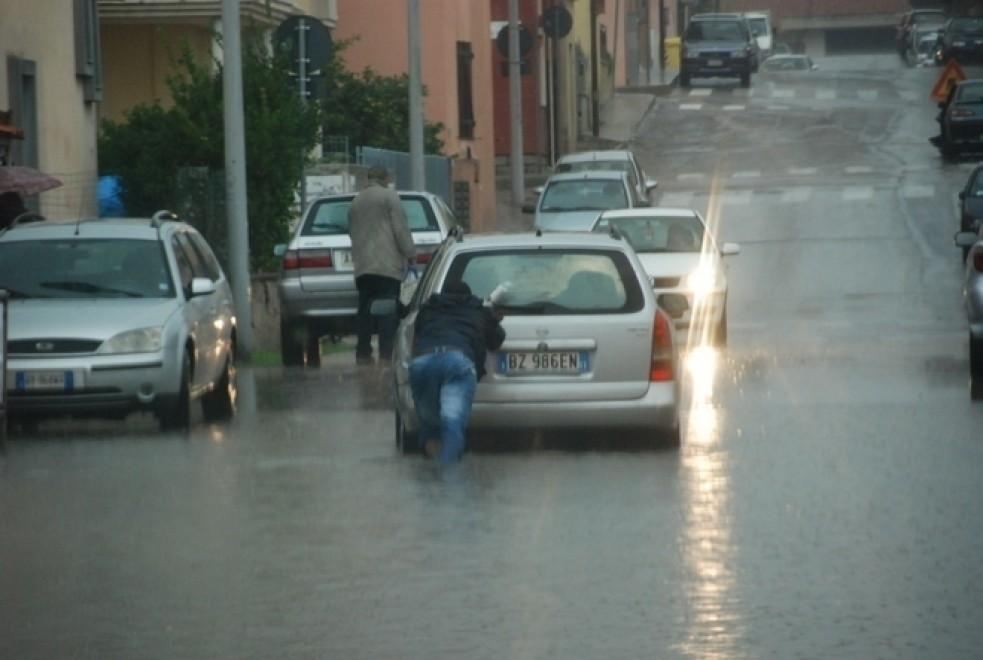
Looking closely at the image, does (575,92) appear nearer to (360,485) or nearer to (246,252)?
(246,252)

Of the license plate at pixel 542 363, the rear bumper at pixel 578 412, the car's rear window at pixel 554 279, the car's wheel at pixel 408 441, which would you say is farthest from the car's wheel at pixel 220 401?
the license plate at pixel 542 363

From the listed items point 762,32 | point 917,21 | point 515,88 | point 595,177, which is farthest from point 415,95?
point 762,32

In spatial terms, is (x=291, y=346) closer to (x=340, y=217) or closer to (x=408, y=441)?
(x=340, y=217)

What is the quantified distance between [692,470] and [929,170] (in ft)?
126

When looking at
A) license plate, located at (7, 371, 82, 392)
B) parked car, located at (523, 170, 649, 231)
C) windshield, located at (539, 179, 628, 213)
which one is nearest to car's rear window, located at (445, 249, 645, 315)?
license plate, located at (7, 371, 82, 392)

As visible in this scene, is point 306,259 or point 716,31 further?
point 716,31

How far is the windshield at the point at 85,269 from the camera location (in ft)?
56.7

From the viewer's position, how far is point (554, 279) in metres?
15.5

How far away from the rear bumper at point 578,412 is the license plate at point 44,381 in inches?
111

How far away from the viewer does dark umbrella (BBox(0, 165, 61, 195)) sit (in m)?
21.4

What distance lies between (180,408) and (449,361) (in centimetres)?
294

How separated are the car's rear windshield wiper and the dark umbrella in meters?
4.17

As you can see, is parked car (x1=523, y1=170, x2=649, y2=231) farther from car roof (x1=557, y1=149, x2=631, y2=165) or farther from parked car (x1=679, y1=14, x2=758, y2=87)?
parked car (x1=679, y1=14, x2=758, y2=87)

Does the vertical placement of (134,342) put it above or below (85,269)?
below
